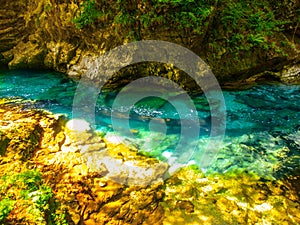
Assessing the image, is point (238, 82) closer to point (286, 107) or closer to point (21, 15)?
point (286, 107)

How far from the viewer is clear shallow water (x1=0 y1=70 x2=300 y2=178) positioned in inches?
201

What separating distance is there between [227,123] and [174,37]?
9.77 ft

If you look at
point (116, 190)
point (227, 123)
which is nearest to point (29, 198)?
point (116, 190)

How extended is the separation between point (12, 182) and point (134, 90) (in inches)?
193

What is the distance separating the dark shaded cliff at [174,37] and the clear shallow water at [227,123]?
2.78 ft

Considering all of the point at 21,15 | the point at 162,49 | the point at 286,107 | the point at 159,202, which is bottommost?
the point at 159,202

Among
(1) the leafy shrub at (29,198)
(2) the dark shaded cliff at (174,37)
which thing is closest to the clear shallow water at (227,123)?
(2) the dark shaded cliff at (174,37)

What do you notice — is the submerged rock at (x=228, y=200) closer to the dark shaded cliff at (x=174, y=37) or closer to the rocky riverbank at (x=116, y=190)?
the rocky riverbank at (x=116, y=190)

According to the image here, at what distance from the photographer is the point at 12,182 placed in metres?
3.45

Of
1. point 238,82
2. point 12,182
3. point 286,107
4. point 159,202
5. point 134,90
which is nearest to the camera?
point 12,182

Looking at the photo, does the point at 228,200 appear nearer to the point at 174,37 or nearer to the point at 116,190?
the point at 116,190

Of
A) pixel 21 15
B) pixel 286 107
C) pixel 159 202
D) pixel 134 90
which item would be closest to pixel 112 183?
pixel 159 202

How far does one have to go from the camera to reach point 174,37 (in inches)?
288

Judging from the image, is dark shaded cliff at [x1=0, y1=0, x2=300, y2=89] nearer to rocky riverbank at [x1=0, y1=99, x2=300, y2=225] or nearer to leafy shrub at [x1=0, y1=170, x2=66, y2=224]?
rocky riverbank at [x1=0, y1=99, x2=300, y2=225]
